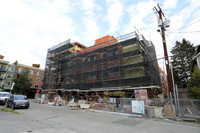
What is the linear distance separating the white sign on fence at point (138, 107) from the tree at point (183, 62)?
21056mm

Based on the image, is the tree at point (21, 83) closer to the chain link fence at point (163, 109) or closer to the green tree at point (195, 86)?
the chain link fence at point (163, 109)

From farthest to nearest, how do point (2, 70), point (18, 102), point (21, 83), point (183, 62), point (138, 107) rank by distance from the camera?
point (2, 70), point (21, 83), point (183, 62), point (18, 102), point (138, 107)

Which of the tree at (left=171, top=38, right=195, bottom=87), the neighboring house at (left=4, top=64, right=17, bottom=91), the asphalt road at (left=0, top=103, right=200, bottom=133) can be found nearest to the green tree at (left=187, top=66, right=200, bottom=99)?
the asphalt road at (left=0, top=103, right=200, bottom=133)

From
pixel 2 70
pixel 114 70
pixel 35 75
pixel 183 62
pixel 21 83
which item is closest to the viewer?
pixel 114 70

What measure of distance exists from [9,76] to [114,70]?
4244cm

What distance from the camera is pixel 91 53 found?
81.3 ft

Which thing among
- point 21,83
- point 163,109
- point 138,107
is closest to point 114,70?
point 138,107

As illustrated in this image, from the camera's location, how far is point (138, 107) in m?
10.9

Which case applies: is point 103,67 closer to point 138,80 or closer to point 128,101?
point 138,80

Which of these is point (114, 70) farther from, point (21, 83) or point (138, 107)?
point (21, 83)

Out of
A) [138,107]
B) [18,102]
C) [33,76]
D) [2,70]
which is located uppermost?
[2,70]

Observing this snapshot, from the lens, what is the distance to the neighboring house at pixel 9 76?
39963 millimetres

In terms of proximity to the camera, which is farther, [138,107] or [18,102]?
[18,102]

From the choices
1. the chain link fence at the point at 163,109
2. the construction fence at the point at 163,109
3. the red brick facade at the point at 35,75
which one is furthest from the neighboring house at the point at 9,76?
the chain link fence at the point at 163,109
